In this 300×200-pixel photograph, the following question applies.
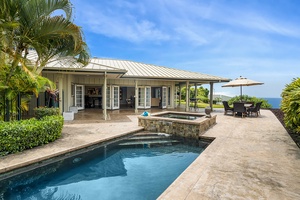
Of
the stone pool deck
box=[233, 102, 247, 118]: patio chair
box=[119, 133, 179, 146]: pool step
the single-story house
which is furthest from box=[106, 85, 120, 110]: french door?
box=[233, 102, 247, 118]: patio chair

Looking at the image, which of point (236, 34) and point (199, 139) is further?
point (236, 34)

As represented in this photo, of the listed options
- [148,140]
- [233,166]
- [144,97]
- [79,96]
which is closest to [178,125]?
[148,140]

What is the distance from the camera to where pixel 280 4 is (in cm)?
763

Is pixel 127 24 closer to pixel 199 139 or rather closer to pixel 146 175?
pixel 199 139

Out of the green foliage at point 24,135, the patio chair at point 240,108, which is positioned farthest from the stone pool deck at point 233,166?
the patio chair at point 240,108

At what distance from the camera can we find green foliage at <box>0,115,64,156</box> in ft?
15.3

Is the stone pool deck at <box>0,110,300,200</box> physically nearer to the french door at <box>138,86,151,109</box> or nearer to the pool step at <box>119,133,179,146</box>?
the pool step at <box>119,133,179,146</box>

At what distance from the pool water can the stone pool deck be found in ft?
1.68

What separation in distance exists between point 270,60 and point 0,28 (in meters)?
20.5

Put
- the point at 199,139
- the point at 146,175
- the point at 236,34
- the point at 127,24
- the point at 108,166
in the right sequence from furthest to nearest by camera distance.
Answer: the point at 127,24 → the point at 236,34 → the point at 199,139 → the point at 108,166 → the point at 146,175

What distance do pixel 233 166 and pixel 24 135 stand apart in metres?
5.86

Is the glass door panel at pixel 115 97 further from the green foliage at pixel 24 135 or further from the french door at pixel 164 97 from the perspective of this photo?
the green foliage at pixel 24 135

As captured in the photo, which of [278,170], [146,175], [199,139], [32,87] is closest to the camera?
[278,170]

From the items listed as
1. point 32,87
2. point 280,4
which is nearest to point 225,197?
point 32,87
